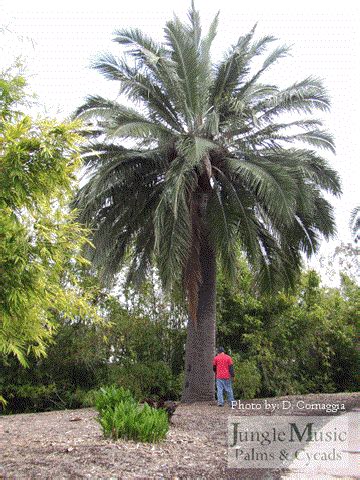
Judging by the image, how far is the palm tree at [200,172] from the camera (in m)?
11.8

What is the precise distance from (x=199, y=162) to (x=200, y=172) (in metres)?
1.08

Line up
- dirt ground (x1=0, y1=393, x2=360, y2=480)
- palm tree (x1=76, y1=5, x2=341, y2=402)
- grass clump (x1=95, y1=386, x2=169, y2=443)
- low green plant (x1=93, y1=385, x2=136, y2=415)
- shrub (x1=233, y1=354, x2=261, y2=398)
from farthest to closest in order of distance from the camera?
shrub (x1=233, y1=354, x2=261, y2=398) → palm tree (x1=76, y1=5, x2=341, y2=402) → low green plant (x1=93, y1=385, x2=136, y2=415) → grass clump (x1=95, y1=386, x2=169, y2=443) → dirt ground (x1=0, y1=393, x2=360, y2=480)

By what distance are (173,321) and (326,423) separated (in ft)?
29.5

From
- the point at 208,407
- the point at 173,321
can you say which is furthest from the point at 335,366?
the point at 208,407

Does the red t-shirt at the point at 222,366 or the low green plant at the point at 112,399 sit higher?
the red t-shirt at the point at 222,366

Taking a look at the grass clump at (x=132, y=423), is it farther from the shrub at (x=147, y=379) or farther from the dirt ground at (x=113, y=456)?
the shrub at (x=147, y=379)

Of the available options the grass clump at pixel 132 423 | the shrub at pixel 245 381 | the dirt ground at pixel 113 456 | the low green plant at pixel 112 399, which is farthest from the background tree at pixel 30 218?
the shrub at pixel 245 381

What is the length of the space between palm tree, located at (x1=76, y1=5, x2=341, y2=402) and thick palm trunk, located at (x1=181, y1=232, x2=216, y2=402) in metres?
0.03

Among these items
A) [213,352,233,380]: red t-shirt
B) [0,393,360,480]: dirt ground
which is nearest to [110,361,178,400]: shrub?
[213,352,233,380]: red t-shirt

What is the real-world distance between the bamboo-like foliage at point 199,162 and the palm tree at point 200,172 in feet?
0.09

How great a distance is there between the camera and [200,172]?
41.8 feet

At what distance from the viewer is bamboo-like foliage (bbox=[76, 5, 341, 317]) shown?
11.8m

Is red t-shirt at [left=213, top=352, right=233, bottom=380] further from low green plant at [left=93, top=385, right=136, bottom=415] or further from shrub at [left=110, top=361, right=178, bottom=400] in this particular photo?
low green plant at [left=93, top=385, right=136, bottom=415]

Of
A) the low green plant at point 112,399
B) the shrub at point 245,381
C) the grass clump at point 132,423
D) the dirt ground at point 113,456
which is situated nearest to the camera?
the dirt ground at point 113,456
